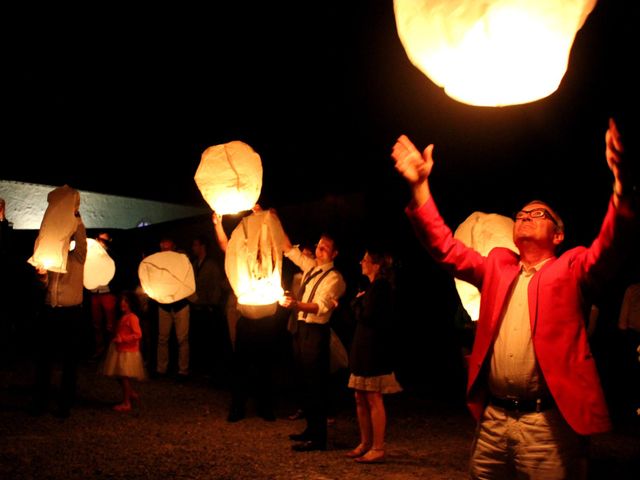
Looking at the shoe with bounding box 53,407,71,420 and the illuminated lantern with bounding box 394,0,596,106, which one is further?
the shoe with bounding box 53,407,71,420

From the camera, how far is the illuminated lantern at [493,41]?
221cm

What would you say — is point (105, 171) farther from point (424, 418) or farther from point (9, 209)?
point (424, 418)

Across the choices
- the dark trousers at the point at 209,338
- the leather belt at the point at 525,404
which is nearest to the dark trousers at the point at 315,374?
the leather belt at the point at 525,404

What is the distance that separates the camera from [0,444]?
611cm

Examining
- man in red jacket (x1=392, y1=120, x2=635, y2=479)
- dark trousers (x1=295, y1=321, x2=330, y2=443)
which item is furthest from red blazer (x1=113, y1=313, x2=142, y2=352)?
man in red jacket (x1=392, y1=120, x2=635, y2=479)

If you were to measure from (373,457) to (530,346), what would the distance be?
11.0 ft

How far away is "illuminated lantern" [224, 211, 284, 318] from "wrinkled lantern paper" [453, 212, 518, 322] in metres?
1.55

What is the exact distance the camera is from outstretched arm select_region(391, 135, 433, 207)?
9.66 feet

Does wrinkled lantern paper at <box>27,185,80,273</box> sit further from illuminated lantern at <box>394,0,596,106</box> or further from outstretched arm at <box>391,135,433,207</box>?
illuminated lantern at <box>394,0,596,106</box>

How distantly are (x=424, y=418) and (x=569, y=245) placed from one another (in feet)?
12.2

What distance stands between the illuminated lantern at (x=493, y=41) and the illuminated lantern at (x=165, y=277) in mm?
6342

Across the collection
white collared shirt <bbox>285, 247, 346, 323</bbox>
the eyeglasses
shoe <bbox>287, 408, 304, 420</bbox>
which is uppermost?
the eyeglasses

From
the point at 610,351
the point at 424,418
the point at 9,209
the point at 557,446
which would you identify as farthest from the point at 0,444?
the point at 9,209

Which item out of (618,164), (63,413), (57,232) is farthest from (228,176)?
(63,413)
